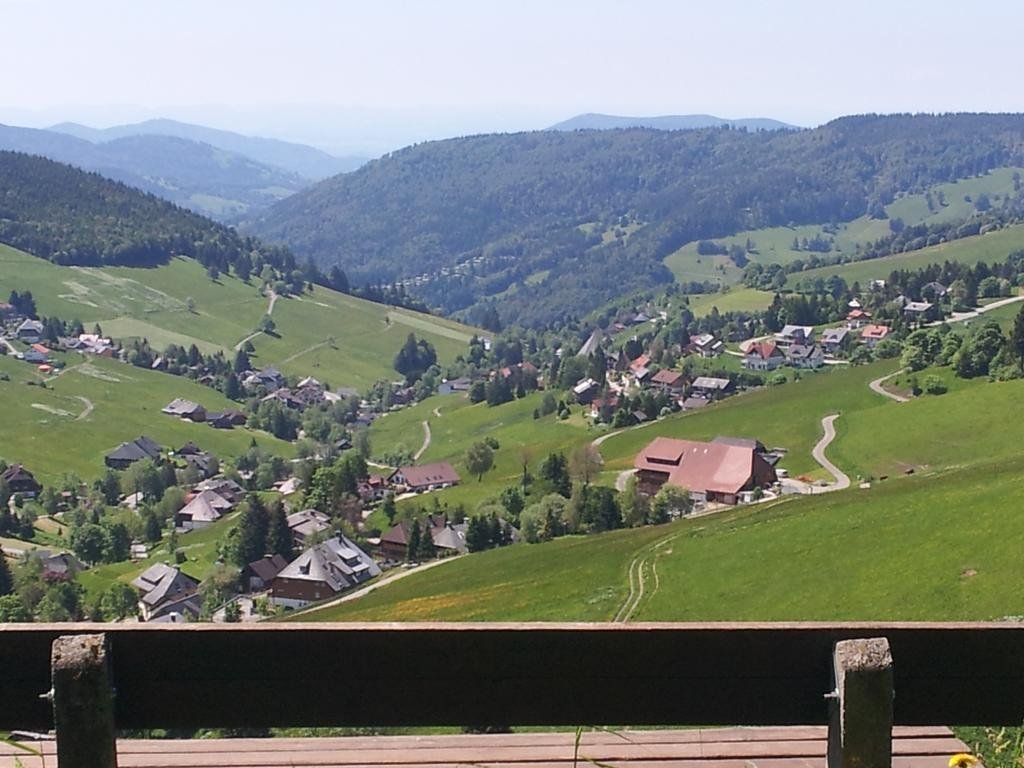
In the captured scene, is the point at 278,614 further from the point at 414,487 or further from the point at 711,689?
the point at 711,689

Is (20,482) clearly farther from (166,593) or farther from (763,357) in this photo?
(763,357)

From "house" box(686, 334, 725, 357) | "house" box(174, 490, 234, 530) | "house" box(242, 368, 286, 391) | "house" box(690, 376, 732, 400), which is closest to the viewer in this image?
"house" box(174, 490, 234, 530)

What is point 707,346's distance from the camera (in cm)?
17100

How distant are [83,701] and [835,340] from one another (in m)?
156

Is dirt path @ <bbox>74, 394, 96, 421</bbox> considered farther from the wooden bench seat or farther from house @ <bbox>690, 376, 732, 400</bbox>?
the wooden bench seat

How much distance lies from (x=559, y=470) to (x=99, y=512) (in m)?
56.7

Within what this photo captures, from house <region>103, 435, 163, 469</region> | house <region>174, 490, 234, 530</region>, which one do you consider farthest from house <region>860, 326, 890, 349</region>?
house <region>103, 435, 163, 469</region>

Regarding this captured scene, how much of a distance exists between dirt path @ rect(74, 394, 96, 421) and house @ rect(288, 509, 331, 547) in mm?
74143

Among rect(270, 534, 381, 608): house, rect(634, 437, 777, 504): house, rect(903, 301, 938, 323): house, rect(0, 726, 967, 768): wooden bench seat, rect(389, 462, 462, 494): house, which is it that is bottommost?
rect(389, 462, 462, 494): house

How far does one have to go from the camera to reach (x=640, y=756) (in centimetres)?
553

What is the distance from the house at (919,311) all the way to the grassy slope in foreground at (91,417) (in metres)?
94.7

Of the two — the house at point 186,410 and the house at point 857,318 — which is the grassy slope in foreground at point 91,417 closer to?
the house at point 186,410

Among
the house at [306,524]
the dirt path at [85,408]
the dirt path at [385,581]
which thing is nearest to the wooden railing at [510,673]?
the dirt path at [385,581]

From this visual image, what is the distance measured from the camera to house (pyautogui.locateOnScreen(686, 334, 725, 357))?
549ft
